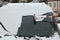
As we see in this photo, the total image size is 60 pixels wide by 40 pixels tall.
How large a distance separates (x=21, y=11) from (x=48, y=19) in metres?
Result: 0.64

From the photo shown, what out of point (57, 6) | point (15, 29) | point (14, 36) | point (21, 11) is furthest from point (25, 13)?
point (57, 6)

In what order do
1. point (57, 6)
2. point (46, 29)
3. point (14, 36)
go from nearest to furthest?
1. point (14, 36)
2. point (46, 29)
3. point (57, 6)

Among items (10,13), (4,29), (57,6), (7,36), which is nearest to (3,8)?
(10,13)

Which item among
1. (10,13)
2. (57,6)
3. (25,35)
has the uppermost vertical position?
(10,13)

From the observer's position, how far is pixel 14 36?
16.0 feet

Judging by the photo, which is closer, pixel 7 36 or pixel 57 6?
pixel 7 36

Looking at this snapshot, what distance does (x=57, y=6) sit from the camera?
62250 mm

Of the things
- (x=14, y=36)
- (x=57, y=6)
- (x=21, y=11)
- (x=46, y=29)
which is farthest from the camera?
(x=57, y=6)

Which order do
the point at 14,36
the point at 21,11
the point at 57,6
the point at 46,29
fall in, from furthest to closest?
1. the point at 57,6
2. the point at 21,11
3. the point at 46,29
4. the point at 14,36

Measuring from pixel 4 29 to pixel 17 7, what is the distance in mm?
673

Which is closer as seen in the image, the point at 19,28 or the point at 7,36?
the point at 7,36

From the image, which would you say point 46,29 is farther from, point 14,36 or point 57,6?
point 57,6

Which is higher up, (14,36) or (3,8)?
(3,8)

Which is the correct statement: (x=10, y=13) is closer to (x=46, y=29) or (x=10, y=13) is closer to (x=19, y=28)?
(x=19, y=28)
